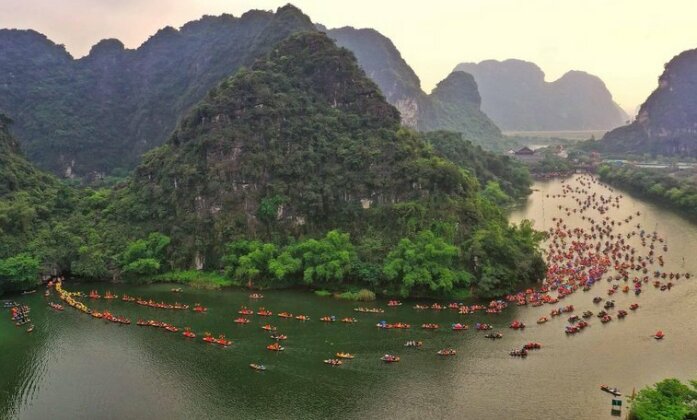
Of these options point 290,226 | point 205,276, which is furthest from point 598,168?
point 205,276

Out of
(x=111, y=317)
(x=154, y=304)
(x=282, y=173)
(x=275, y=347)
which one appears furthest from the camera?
(x=282, y=173)

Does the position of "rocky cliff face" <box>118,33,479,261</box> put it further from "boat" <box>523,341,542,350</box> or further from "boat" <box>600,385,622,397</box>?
"boat" <box>600,385,622,397</box>

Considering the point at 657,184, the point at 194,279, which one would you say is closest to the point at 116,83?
the point at 194,279

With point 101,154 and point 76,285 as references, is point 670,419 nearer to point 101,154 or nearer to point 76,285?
point 76,285

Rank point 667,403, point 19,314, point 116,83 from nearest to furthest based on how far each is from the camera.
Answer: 1. point 667,403
2. point 19,314
3. point 116,83

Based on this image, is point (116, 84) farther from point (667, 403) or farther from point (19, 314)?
point (667, 403)

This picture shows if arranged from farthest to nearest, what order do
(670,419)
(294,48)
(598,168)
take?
(598,168)
(294,48)
(670,419)

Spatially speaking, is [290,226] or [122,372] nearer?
[122,372]
